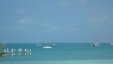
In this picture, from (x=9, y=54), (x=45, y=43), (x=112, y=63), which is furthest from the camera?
(x=45, y=43)

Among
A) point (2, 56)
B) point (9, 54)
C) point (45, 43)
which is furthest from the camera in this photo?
point (45, 43)

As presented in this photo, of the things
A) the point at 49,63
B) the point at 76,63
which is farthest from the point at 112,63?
the point at 49,63

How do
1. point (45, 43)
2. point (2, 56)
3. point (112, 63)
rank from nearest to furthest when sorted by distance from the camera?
point (112, 63) → point (2, 56) → point (45, 43)

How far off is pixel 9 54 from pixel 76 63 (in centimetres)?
1136

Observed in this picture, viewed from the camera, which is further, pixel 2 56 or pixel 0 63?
pixel 2 56

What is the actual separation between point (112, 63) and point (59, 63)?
3.75m

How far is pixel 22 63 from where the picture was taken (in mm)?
24141

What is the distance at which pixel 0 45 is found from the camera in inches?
1289

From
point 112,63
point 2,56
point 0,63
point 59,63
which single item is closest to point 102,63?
point 112,63

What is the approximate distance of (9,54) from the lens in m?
33.7

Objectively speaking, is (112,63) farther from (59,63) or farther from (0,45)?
(0,45)

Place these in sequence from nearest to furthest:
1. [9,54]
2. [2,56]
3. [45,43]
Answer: [2,56] < [9,54] < [45,43]

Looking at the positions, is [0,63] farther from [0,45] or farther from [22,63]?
[0,45]

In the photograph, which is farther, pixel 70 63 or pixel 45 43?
pixel 45 43
